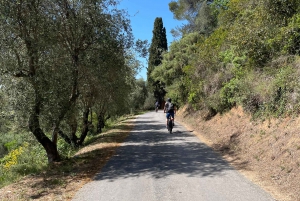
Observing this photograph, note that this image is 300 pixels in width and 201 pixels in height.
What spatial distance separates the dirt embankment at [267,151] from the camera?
6273 millimetres

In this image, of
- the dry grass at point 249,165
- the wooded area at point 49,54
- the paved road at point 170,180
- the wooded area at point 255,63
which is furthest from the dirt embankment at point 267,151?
the wooded area at point 49,54

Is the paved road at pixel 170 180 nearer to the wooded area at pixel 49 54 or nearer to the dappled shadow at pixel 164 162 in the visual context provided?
the dappled shadow at pixel 164 162

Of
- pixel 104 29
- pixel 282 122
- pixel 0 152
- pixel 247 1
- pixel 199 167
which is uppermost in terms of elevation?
pixel 247 1

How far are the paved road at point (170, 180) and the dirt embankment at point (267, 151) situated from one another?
0.39 meters

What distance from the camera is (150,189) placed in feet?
21.2

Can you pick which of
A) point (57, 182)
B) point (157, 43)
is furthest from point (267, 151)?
point (157, 43)

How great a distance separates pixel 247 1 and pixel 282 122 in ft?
25.6

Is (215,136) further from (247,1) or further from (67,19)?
(67,19)

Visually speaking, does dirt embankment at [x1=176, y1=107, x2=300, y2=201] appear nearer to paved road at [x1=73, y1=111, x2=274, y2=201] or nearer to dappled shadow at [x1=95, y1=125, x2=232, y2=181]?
paved road at [x1=73, y1=111, x2=274, y2=201]

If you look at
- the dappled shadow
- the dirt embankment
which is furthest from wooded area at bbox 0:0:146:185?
the dirt embankment

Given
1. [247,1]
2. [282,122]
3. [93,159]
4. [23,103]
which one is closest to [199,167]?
[282,122]

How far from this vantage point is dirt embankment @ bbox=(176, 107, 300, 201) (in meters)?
6.27

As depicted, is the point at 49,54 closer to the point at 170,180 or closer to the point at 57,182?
the point at 57,182

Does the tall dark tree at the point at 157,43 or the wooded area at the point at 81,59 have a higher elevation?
the tall dark tree at the point at 157,43
